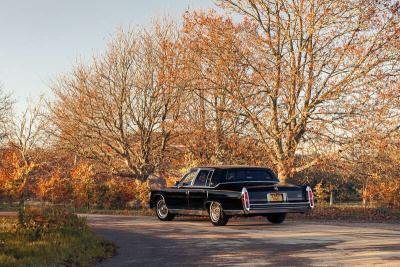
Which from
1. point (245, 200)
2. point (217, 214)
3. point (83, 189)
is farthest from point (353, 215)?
point (83, 189)

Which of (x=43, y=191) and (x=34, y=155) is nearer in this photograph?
(x=43, y=191)

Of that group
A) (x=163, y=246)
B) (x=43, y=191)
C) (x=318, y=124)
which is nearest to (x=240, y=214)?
(x=163, y=246)

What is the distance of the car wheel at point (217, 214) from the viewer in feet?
51.3

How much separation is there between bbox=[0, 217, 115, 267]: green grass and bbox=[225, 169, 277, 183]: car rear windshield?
4.79m

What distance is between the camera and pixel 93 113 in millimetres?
30891

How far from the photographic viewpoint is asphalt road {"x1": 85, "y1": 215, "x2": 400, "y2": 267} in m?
9.60

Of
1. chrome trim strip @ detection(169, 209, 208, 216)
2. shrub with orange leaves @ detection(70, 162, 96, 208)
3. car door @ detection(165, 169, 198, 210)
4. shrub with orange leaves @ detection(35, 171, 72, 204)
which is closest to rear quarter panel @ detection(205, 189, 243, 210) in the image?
chrome trim strip @ detection(169, 209, 208, 216)

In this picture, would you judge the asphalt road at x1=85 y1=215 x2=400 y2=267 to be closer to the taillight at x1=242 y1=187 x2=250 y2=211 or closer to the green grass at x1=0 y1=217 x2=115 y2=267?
the green grass at x1=0 y1=217 x2=115 y2=267

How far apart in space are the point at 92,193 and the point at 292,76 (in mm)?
11369

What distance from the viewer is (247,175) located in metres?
16.3

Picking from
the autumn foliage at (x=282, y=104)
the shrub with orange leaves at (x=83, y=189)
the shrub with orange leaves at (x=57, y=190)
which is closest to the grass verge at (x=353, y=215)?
the autumn foliage at (x=282, y=104)

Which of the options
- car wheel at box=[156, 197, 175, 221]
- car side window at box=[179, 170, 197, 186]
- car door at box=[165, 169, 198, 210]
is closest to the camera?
car door at box=[165, 169, 198, 210]

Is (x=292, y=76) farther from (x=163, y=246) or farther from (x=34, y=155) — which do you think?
(x=34, y=155)

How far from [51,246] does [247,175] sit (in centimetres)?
709
